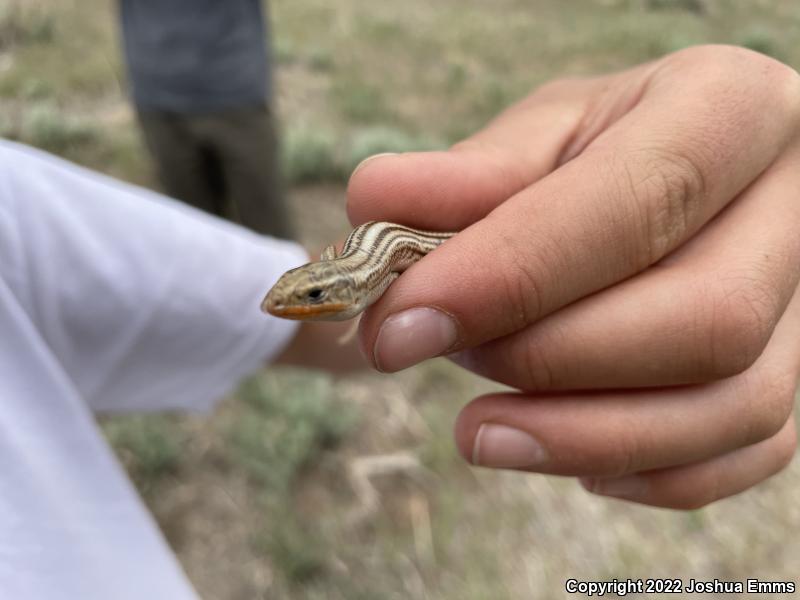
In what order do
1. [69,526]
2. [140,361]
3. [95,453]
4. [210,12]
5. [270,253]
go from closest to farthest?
[69,526] < [95,453] < [140,361] < [270,253] < [210,12]

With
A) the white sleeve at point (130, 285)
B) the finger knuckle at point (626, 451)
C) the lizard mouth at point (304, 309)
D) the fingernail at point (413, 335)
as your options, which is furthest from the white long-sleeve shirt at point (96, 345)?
the finger knuckle at point (626, 451)

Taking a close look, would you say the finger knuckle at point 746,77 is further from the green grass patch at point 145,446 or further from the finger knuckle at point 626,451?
the green grass patch at point 145,446

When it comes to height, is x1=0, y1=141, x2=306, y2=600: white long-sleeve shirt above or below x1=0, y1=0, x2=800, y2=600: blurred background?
above

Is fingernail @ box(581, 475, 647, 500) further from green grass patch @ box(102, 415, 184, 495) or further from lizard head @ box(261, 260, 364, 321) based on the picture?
green grass patch @ box(102, 415, 184, 495)

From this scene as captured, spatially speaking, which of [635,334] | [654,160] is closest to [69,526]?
[635,334]

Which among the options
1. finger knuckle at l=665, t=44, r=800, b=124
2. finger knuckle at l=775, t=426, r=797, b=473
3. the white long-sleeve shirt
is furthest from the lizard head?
finger knuckle at l=775, t=426, r=797, b=473

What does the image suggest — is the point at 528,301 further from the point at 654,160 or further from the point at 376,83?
the point at 376,83
